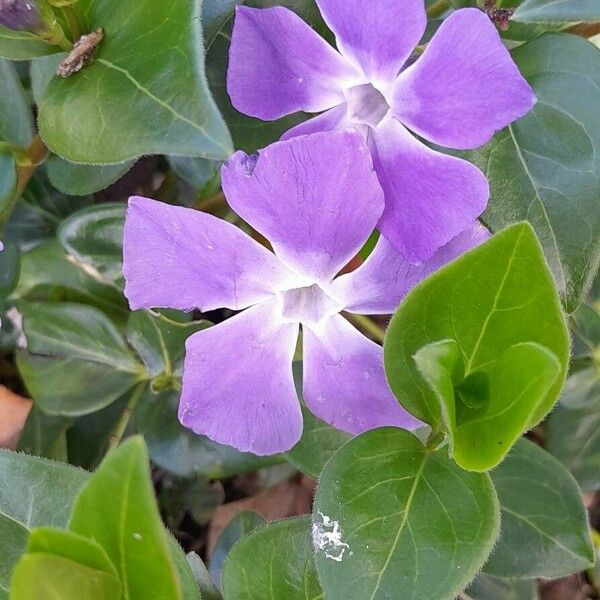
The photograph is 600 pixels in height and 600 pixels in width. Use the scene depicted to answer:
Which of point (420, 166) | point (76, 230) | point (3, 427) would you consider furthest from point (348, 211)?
point (3, 427)

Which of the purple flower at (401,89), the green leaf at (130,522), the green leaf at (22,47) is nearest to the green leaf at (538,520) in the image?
the purple flower at (401,89)

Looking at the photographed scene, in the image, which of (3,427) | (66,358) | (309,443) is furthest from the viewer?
(3,427)

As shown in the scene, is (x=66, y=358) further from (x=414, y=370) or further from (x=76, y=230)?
(x=414, y=370)

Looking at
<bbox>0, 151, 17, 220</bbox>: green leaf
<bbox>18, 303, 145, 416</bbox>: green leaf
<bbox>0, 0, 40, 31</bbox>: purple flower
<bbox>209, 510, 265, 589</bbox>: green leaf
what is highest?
<bbox>0, 0, 40, 31</bbox>: purple flower

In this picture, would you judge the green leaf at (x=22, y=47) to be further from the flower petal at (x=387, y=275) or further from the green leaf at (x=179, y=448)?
the green leaf at (x=179, y=448)

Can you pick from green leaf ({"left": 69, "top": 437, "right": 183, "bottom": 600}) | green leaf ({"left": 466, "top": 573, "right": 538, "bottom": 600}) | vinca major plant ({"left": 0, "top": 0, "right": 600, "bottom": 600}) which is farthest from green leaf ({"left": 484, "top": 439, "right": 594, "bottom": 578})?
green leaf ({"left": 69, "top": 437, "right": 183, "bottom": 600})

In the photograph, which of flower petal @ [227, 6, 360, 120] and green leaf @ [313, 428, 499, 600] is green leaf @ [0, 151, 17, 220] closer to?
flower petal @ [227, 6, 360, 120]

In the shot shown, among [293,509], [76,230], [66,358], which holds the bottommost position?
[293,509]
